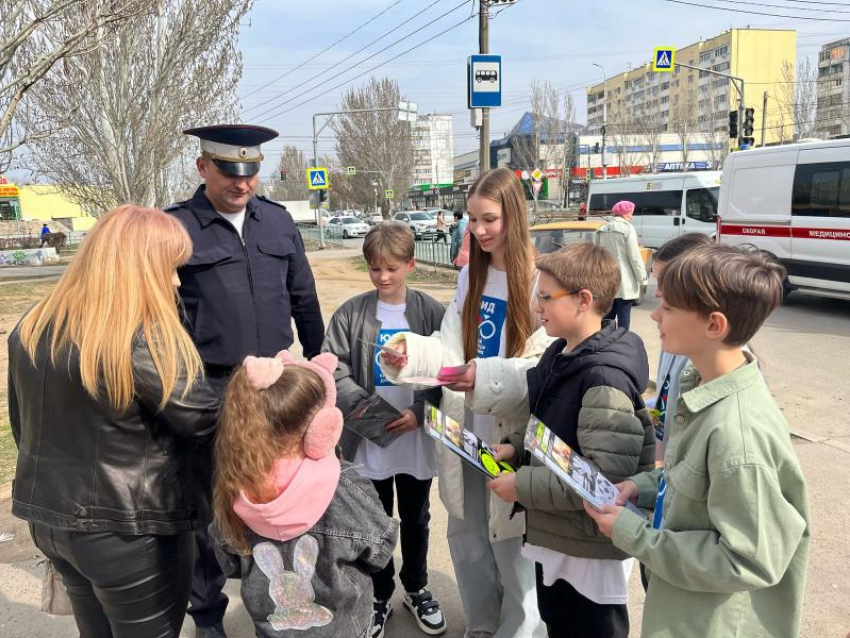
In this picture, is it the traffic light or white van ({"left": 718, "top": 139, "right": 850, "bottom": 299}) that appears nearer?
white van ({"left": 718, "top": 139, "right": 850, "bottom": 299})

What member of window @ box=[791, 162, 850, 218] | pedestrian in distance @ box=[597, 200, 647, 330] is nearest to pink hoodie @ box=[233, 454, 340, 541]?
pedestrian in distance @ box=[597, 200, 647, 330]

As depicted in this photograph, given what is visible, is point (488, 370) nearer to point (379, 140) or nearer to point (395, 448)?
point (395, 448)

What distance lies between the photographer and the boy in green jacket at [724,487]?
128 cm

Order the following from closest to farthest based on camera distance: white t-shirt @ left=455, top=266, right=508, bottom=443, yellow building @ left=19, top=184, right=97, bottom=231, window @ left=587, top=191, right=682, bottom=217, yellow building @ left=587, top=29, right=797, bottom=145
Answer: white t-shirt @ left=455, top=266, right=508, bottom=443, window @ left=587, top=191, right=682, bottom=217, yellow building @ left=19, top=184, right=97, bottom=231, yellow building @ left=587, top=29, right=797, bottom=145

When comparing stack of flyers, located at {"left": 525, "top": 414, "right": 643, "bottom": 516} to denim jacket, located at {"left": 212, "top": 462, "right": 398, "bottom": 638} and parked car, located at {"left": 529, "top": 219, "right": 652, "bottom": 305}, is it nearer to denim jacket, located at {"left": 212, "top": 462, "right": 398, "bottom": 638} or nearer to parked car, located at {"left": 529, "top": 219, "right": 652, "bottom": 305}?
denim jacket, located at {"left": 212, "top": 462, "right": 398, "bottom": 638}

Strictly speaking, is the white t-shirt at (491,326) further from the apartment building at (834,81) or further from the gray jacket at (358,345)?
the apartment building at (834,81)

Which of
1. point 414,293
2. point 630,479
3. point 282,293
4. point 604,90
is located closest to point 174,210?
point 282,293

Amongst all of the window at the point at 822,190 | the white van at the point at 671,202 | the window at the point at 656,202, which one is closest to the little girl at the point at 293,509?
the window at the point at 822,190

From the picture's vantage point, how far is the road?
8.98 feet

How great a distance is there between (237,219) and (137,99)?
50.3 feet

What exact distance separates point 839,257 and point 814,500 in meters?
7.25

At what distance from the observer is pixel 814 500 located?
363 centimetres

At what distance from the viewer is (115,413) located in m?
1.62

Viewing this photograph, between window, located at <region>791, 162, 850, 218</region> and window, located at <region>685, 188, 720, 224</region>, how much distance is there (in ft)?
15.6
